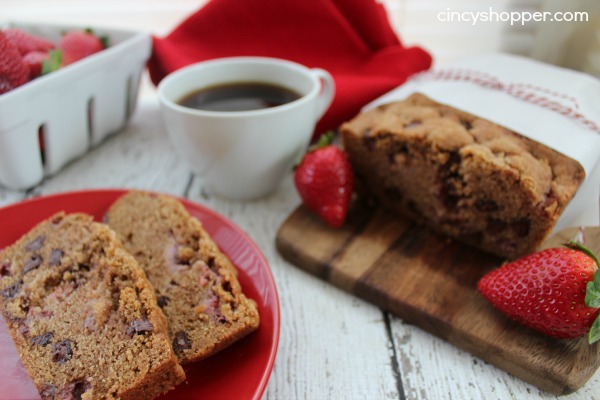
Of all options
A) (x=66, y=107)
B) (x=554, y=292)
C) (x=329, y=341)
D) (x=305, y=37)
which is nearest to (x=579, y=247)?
(x=554, y=292)

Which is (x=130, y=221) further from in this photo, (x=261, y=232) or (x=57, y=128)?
(x=57, y=128)

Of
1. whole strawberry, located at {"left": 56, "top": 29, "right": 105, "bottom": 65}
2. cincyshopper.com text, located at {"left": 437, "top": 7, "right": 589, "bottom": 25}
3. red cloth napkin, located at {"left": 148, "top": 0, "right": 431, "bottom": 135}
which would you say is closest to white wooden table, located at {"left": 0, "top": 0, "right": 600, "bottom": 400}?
whole strawberry, located at {"left": 56, "top": 29, "right": 105, "bottom": 65}

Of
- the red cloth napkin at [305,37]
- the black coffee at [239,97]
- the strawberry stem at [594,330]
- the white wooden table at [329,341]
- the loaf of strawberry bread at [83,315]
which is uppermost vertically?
the red cloth napkin at [305,37]

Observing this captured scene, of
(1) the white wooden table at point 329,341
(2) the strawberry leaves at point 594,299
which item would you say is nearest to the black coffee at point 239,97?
(1) the white wooden table at point 329,341

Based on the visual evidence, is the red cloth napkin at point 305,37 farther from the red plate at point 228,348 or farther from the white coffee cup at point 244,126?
the red plate at point 228,348

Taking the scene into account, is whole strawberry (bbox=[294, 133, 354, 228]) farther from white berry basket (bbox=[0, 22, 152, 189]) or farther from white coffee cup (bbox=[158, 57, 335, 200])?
white berry basket (bbox=[0, 22, 152, 189])

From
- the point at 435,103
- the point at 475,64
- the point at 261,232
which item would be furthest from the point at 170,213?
the point at 475,64
